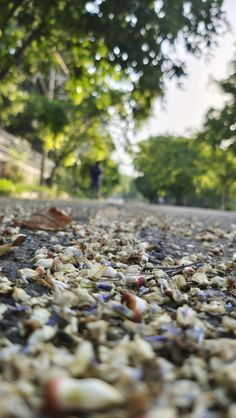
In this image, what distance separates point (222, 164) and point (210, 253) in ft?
143

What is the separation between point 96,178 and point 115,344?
89.1 ft

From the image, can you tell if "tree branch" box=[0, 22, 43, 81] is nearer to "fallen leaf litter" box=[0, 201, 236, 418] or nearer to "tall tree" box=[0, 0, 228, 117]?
"tall tree" box=[0, 0, 228, 117]

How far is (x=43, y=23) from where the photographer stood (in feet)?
35.6

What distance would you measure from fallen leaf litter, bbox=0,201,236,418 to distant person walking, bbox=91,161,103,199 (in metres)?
25.0

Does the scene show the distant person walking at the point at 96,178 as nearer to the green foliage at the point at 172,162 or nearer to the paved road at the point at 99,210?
the paved road at the point at 99,210

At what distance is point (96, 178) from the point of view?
28812mm

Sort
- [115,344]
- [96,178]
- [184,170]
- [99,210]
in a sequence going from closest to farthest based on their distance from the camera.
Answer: [115,344]
[99,210]
[96,178]
[184,170]

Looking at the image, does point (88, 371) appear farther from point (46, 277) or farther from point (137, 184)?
point (137, 184)

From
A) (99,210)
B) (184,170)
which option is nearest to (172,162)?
(184,170)

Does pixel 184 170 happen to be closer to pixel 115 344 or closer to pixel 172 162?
pixel 172 162

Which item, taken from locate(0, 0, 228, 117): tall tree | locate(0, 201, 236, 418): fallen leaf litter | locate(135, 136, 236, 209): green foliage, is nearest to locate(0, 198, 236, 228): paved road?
locate(0, 0, 228, 117): tall tree

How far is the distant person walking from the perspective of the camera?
28311 millimetres

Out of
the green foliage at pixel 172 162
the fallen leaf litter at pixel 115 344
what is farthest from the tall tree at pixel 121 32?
the green foliage at pixel 172 162

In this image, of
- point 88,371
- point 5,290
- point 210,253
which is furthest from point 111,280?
point 210,253
